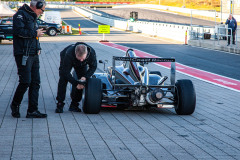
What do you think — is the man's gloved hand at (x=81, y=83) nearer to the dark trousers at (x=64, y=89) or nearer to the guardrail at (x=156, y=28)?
Result: the dark trousers at (x=64, y=89)

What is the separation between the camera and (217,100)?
10586 millimetres

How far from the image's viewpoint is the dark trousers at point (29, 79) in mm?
7688

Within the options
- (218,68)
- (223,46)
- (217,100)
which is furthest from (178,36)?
(217,100)

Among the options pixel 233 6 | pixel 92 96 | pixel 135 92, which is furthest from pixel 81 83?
pixel 233 6

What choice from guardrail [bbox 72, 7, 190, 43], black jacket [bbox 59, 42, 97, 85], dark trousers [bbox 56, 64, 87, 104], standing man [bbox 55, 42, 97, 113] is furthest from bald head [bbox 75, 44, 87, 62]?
guardrail [bbox 72, 7, 190, 43]

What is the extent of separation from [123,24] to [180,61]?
106 ft

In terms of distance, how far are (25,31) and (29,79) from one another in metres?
0.79

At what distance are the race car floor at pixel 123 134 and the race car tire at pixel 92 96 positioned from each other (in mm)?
129

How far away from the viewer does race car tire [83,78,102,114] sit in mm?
8250

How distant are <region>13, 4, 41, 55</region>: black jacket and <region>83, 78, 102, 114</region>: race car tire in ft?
3.81

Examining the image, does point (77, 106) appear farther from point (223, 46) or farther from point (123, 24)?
point (123, 24)

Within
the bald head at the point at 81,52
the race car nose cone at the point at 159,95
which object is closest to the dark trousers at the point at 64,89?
the bald head at the point at 81,52

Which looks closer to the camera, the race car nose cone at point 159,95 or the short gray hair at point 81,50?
the short gray hair at point 81,50

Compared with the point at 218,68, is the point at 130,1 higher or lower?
higher
